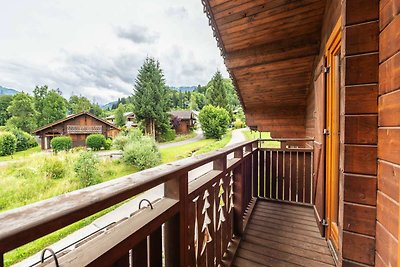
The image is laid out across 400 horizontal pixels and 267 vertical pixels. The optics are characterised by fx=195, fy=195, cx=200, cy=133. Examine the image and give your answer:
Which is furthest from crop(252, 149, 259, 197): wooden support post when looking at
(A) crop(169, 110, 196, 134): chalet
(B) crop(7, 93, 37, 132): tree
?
(B) crop(7, 93, 37, 132): tree

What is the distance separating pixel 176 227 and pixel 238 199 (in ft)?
4.14

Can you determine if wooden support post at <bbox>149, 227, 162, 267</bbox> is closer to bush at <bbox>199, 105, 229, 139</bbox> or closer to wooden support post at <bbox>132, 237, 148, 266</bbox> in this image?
wooden support post at <bbox>132, 237, 148, 266</bbox>

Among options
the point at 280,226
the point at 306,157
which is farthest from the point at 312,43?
the point at 280,226

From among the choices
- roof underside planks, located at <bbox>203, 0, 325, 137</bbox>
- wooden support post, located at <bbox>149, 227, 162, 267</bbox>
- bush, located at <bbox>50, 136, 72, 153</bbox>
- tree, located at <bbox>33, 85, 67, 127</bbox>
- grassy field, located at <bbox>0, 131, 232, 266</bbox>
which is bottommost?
grassy field, located at <bbox>0, 131, 232, 266</bbox>

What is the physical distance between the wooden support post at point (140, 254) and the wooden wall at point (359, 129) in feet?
4.04

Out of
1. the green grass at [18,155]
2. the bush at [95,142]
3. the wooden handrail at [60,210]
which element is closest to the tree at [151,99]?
the bush at [95,142]

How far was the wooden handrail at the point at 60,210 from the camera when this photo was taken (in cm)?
38

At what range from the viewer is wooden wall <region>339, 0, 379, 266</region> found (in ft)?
3.71

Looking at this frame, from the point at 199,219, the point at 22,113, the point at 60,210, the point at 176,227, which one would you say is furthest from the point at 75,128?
the point at 60,210

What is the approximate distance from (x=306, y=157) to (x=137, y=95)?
64.8ft

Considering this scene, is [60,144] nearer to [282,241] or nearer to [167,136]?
[167,136]

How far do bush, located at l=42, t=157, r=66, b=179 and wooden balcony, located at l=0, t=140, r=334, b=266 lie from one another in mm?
7862

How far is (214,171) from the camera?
62.3 inches

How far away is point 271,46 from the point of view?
3.26m
